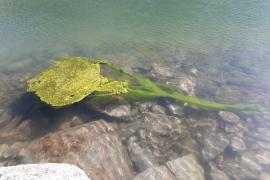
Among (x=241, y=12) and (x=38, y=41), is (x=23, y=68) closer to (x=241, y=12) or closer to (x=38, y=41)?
(x=38, y=41)

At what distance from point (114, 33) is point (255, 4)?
14374mm

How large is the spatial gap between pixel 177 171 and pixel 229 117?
4464 mm

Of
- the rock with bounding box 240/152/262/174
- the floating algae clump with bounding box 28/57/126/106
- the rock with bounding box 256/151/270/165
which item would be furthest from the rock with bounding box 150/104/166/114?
the rock with bounding box 256/151/270/165

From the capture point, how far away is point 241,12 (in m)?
29.8

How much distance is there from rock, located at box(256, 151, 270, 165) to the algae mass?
8.57ft

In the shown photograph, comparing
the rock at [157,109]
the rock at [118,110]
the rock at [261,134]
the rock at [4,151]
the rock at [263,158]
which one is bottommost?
the rock at [4,151]

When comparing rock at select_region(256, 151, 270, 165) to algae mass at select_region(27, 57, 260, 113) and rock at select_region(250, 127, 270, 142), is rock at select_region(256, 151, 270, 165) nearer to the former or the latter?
rock at select_region(250, 127, 270, 142)

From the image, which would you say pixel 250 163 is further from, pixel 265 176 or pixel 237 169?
pixel 265 176

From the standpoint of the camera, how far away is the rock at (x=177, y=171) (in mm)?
12117

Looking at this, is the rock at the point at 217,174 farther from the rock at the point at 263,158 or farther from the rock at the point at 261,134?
the rock at the point at 261,134

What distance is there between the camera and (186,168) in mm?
12789

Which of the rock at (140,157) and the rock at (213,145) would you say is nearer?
the rock at (140,157)

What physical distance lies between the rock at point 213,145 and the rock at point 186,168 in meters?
0.86

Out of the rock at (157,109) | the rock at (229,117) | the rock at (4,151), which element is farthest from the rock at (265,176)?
the rock at (4,151)
